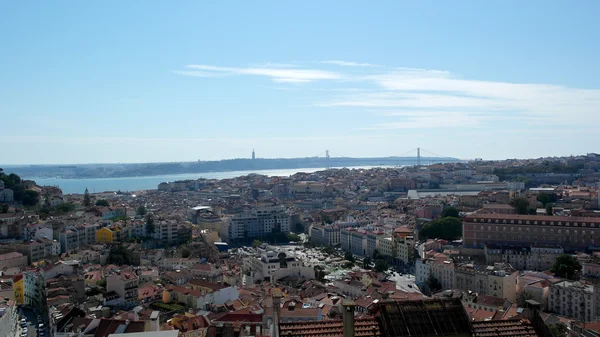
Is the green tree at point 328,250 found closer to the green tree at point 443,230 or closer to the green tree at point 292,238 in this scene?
the green tree at point 443,230

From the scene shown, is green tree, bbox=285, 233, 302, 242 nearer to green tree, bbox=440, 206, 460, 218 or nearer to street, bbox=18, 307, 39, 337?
green tree, bbox=440, 206, 460, 218

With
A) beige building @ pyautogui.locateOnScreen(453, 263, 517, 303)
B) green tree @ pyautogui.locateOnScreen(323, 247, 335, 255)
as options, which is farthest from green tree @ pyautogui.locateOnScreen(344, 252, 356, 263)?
beige building @ pyautogui.locateOnScreen(453, 263, 517, 303)

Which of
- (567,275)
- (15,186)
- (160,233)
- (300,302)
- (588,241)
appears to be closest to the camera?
(300,302)

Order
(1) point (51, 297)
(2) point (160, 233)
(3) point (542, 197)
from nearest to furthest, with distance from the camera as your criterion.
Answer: (1) point (51, 297) < (2) point (160, 233) < (3) point (542, 197)

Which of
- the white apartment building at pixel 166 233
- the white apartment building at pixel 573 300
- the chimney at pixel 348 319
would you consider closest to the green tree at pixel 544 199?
the white apartment building at pixel 573 300

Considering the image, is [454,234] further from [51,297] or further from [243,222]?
[51,297]

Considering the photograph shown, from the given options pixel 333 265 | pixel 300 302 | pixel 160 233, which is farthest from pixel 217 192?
pixel 300 302

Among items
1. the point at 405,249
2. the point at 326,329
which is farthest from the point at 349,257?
the point at 326,329
